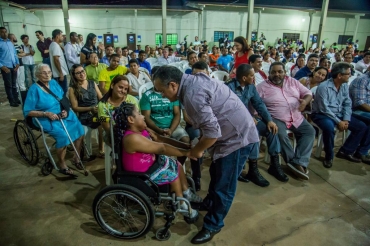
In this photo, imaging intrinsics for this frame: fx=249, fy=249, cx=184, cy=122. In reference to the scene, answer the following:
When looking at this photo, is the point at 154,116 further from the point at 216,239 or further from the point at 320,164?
the point at 320,164

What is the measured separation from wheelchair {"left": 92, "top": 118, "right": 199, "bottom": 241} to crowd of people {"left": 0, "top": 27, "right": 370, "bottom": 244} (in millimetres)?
80

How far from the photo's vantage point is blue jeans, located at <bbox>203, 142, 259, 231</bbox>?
2.01 m

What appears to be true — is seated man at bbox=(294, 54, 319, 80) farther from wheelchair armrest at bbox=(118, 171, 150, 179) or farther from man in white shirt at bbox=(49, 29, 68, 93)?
man in white shirt at bbox=(49, 29, 68, 93)

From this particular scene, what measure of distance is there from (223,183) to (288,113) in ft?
5.93

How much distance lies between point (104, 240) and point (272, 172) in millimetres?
2184

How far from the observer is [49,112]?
10.0 feet

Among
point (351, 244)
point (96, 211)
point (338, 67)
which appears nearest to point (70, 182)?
point (96, 211)

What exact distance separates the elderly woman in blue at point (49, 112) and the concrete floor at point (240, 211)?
448 millimetres

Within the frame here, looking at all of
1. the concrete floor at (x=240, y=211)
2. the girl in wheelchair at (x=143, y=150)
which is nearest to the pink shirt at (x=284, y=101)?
the concrete floor at (x=240, y=211)

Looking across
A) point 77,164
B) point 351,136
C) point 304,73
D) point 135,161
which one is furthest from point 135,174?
point 304,73

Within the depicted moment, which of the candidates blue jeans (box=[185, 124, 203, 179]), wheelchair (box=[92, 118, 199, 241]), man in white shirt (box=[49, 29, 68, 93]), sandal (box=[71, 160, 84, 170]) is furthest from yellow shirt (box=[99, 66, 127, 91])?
wheelchair (box=[92, 118, 199, 241])

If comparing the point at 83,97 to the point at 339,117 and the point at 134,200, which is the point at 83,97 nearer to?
the point at 134,200

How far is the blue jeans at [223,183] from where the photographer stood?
2.01m

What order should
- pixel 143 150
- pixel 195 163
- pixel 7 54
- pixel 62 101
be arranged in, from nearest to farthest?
pixel 143 150, pixel 195 163, pixel 62 101, pixel 7 54
